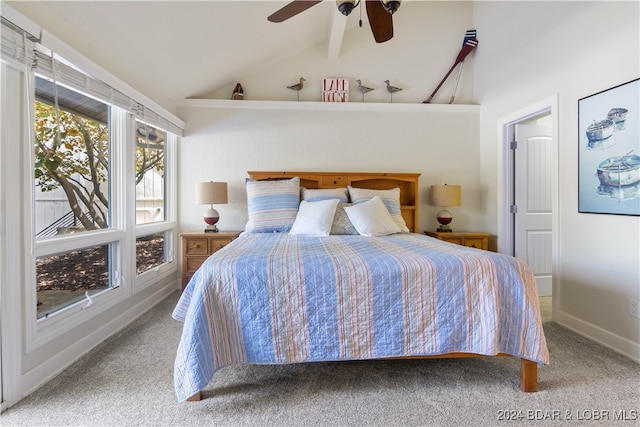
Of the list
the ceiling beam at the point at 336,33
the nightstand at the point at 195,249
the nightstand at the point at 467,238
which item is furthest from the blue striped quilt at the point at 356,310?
the ceiling beam at the point at 336,33

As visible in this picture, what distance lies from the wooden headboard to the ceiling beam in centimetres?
145

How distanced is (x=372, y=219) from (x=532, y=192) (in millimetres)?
2001

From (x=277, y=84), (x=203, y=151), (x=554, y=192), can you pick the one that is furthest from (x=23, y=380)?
(x=554, y=192)

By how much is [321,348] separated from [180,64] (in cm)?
284

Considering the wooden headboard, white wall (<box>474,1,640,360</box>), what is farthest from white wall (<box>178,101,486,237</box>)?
white wall (<box>474,1,640,360</box>)

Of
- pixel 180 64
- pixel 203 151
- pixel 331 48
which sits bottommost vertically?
pixel 203 151

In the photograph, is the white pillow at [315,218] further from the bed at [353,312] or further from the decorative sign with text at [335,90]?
the decorative sign with text at [335,90]

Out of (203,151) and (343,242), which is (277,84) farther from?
(343,242)

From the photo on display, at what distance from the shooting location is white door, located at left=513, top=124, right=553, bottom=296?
3.22 metres

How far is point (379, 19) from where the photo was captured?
1.98 m

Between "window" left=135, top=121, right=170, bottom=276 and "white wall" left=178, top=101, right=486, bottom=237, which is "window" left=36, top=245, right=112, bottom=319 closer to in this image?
"window" left=135, top=121, right=170, bottom=276

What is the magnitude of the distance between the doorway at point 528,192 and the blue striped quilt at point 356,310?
2039mm

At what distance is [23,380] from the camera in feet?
5.00

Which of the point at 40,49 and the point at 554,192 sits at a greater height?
the point at 40,49
